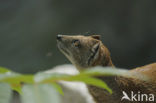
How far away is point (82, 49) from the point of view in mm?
2283

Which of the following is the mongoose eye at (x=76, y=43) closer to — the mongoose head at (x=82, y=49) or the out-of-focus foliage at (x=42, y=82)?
the mongoose head at (x=82, y=49)

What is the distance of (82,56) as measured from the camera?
90.4 inches

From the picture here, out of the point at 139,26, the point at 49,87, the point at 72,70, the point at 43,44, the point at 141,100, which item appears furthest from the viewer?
the point at 43,44

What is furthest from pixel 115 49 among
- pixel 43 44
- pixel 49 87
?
pixel 49 87

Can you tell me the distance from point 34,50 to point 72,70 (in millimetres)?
1894

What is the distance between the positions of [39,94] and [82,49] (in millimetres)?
1965

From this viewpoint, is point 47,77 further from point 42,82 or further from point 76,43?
point 76,43

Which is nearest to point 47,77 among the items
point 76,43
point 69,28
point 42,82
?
point 42,82

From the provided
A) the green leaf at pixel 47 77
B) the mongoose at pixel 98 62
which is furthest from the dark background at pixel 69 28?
the green leaf at pixel 47 77

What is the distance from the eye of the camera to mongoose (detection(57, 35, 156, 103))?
7.39ft

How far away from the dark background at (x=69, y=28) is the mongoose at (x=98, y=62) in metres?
3.57

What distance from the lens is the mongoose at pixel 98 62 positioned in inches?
88.7

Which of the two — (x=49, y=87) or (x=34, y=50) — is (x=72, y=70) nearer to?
(x=34, y=50)

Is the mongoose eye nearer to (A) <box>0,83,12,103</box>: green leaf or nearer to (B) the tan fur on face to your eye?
(B) the tan fur on face
